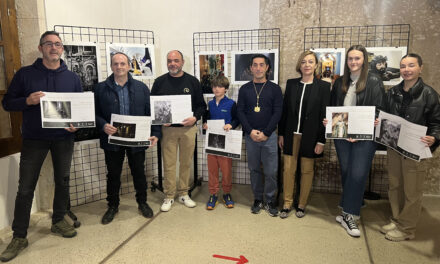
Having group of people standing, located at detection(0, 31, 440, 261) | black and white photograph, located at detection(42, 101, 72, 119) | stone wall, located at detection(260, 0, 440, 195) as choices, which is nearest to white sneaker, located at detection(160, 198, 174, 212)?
group of people standing, located at detection(0, 31, 440, 261)

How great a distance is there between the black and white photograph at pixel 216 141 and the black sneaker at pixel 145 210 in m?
0.99

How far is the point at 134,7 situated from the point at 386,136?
12.4 ft

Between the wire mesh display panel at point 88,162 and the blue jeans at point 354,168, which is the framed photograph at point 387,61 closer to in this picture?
the blue jeans at point 354,168

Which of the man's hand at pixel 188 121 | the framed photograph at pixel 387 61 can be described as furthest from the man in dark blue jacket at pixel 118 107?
the framed photograph at pixel 387 61

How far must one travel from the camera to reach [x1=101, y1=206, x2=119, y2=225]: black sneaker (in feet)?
10.6

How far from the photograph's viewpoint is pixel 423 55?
368 cm

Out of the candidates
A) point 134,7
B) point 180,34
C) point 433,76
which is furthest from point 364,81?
point 134,7

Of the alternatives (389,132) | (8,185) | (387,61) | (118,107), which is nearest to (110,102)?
(118,107)

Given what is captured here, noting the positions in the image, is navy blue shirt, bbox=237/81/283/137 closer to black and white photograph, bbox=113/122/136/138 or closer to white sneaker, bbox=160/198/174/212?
black and white photograph, bbox=113/122/136/138

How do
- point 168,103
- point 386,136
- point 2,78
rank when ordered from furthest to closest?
point 168,103
point 2,78
point 386,136

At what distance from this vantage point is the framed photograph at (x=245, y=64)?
3738mm

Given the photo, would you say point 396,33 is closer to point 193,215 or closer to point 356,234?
point 356,234

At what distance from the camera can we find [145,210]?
3377 millimetres

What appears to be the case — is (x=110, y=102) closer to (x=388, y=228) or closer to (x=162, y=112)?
(x=162, y=112)
